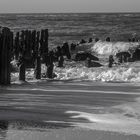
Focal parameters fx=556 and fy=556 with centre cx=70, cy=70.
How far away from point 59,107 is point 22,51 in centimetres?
710

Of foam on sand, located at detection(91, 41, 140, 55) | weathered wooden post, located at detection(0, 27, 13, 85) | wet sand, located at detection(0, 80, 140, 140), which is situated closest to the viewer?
wet sand, located at detection(0, 80, 140, 140)

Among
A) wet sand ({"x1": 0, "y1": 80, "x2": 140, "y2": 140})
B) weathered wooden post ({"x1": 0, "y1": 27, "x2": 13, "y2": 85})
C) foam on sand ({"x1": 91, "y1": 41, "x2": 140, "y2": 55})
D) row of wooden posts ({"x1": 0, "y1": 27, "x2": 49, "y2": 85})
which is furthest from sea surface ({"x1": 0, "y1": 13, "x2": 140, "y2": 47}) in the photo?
wet sand ({"x1": 0, "y1": 80, "x2": 140, "y2": 140})

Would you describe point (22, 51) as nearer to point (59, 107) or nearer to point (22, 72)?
point (22, 72)

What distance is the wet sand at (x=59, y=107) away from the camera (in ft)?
27.2

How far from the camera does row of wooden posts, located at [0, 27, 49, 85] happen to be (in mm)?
13594

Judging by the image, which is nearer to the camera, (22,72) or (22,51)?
(22,72)

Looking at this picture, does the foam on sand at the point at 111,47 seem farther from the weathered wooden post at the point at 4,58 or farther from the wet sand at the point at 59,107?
the weathered wooden post at the point at 4,58

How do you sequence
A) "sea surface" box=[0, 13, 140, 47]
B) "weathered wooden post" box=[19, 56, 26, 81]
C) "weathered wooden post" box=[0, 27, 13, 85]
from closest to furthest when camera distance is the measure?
1. "weathered wooden post" box=[0, 27, 13, 85]
2. "weathered wooden post" box=[19, 56, 26, 81]
3. "sea surface" box=[0, 13, 140, 47]

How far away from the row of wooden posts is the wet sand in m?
0.55

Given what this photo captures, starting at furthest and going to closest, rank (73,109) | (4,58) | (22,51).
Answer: (22,51) < (4,58) < (73,109)

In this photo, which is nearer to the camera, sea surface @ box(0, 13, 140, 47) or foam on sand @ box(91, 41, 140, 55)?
foam on sand @ box(91, 41, 140, 55)

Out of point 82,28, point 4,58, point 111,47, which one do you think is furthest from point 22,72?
point 82,28

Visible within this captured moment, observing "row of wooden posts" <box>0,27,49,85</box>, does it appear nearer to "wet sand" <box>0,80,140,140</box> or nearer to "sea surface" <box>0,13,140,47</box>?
"wet sand" <box>0,80,140,140</box>

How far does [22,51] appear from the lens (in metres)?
17.1
